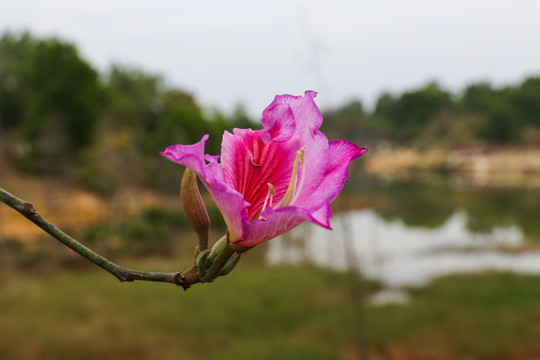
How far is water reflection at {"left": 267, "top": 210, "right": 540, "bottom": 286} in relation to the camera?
67.3 feet

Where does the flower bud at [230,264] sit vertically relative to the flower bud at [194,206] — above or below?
below


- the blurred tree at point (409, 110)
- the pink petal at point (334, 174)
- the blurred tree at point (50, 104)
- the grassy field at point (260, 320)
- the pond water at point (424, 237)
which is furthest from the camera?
the blurred tree at point (409, 110)

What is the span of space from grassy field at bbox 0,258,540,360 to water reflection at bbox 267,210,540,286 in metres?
3.34

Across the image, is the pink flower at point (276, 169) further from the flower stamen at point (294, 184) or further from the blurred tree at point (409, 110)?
the blurred tree at point (409, 110)

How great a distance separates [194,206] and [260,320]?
44.2ft

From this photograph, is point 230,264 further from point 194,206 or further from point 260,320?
point 260,320

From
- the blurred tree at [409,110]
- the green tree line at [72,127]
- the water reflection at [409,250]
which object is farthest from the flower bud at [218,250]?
the blurred tree at [409,110]

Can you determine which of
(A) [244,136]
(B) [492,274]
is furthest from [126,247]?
(A) [244,136]

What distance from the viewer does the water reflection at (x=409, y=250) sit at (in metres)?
20.5

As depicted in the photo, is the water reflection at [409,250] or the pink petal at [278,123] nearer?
the pink petal at [278,123]

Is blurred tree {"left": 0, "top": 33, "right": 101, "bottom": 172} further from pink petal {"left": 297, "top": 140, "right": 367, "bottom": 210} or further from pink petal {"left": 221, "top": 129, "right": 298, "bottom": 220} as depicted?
pink petal {"left": 297, "top": 140, "right": 367, "bottom": 210}

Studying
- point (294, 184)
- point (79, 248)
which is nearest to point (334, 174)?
point (294, 184)

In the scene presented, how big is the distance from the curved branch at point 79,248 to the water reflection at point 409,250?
57.0ft

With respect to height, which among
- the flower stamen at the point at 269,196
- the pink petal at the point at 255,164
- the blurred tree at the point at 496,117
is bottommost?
the flower stamen at the point at 269,196
